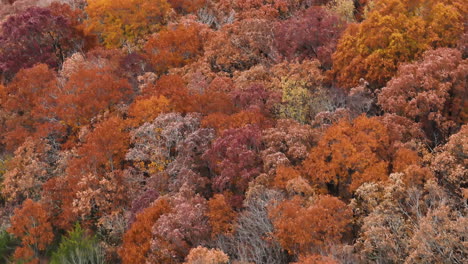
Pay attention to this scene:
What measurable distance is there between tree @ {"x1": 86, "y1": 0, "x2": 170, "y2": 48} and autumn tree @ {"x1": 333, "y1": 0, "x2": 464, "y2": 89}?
3254cm

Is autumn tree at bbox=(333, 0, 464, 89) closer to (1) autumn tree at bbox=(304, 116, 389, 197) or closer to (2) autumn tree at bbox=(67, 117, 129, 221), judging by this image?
(1) autumn tree at bbox=(304, 116, 389, 197)

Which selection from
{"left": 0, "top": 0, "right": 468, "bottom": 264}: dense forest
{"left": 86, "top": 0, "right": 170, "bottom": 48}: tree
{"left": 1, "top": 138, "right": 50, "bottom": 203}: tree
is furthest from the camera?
{"left": 86, "top": 0, "right": 170, "bottom": 48}: tree

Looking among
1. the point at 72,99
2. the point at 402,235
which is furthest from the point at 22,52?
the point at 402,235

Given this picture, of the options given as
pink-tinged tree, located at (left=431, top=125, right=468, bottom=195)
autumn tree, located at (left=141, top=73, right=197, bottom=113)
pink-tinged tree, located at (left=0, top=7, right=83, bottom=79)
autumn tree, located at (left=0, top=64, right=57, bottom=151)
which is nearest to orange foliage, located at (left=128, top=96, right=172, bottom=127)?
autumn tree, located at (left=141, top=73, right=197, bottom=113)

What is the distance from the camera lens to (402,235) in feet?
87.6

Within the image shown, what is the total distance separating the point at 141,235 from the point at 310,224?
12.1m

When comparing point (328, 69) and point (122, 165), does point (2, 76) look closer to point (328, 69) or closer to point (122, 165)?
point (122, 165)

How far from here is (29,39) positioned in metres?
63.4

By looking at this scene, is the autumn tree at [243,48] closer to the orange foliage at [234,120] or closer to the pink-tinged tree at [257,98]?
the pink-tinged tree at [257,98]

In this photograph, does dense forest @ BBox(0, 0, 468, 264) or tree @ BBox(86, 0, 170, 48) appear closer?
dense forest @ BBox(0, 0, 468, 264)

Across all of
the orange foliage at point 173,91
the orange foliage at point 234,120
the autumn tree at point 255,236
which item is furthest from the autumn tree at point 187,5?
the autumn tree at point 255,236

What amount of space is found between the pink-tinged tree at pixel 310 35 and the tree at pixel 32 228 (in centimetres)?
2876

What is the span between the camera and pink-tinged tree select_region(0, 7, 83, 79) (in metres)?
62.2

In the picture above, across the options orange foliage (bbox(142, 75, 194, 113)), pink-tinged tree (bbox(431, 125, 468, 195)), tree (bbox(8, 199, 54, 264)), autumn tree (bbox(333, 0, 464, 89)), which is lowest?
tree (bbox(8, 199, 54, 264))
